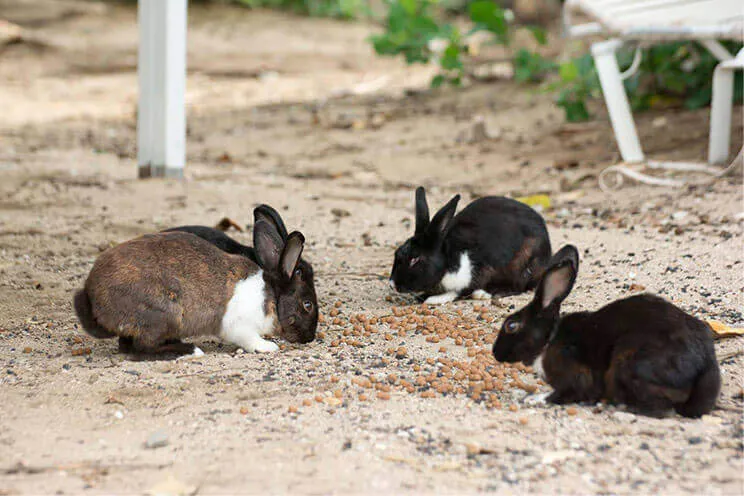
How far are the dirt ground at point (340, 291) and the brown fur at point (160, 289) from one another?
16cm

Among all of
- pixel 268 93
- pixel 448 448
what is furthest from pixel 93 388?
pixel 268 93

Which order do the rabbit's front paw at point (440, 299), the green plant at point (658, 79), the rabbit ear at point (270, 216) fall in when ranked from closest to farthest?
the rabbit ear at point (270, 216) < the rabbit's front paw at point (440, 299) < the green plant at point (658, 79)

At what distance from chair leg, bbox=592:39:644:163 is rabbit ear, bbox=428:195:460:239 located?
3.11 meters

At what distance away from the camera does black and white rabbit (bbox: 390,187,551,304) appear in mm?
5215

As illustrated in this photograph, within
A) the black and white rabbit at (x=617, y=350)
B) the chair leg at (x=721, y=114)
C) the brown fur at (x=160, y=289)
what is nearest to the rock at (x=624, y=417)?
the black and white rabbit at (x=617, y=350)

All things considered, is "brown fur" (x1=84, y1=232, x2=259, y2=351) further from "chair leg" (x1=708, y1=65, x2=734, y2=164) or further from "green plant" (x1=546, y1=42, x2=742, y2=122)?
"green plant" (x1=546, y1=42, x2=742, y2=122)

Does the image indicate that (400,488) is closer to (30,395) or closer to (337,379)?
(337,379)

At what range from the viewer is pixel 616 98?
7.82 meters

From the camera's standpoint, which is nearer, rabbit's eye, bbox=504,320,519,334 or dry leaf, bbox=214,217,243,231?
rabbit's eye, bbox=504,320,519,334

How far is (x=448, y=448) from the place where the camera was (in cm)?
322

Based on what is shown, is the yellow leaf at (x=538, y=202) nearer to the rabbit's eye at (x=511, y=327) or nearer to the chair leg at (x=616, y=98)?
the chair leg at (x=616, y=98)

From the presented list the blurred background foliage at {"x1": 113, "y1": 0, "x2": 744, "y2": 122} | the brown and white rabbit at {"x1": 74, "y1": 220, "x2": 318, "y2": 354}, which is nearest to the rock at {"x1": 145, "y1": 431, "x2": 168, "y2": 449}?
the brown and white rabbit at {"x1": 74, "y1": 220, "x2": 318, "y2": 354}

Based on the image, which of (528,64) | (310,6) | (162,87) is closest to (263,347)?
(162,87)

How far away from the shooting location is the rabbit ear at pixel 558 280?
3684 mm
